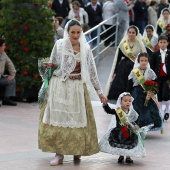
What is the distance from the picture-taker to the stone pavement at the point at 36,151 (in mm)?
9453

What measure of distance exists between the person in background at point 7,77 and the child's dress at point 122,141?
5921 mm

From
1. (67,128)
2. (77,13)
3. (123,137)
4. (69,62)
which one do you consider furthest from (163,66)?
(77,13)

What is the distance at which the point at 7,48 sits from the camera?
16219 millimetres

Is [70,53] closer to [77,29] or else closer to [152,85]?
[77,29]

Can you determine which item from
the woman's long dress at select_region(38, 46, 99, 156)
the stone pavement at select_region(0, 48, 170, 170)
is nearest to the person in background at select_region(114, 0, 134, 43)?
the stone pavement at select_region(0, 48, 170, 170)

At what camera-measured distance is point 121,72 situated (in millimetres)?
14812

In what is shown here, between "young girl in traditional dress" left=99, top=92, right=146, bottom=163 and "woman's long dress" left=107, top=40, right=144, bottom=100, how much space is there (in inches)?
186

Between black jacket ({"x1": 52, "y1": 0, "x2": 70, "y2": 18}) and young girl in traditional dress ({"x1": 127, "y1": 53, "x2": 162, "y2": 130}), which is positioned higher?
black jacket ({"x1": 52, "y1": 0, "x2": 70, "y2": 18})

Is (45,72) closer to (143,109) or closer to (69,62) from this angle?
(69,62)

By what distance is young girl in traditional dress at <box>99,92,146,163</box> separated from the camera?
9633mm

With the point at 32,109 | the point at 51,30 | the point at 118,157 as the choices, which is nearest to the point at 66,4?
the point at 51,30

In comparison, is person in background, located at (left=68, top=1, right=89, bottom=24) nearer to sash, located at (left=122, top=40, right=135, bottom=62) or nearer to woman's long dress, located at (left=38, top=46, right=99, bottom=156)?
sash, located at (left=122, top=40, right=135, bottom=62)

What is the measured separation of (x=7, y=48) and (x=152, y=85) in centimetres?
528

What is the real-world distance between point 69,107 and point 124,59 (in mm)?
5555
